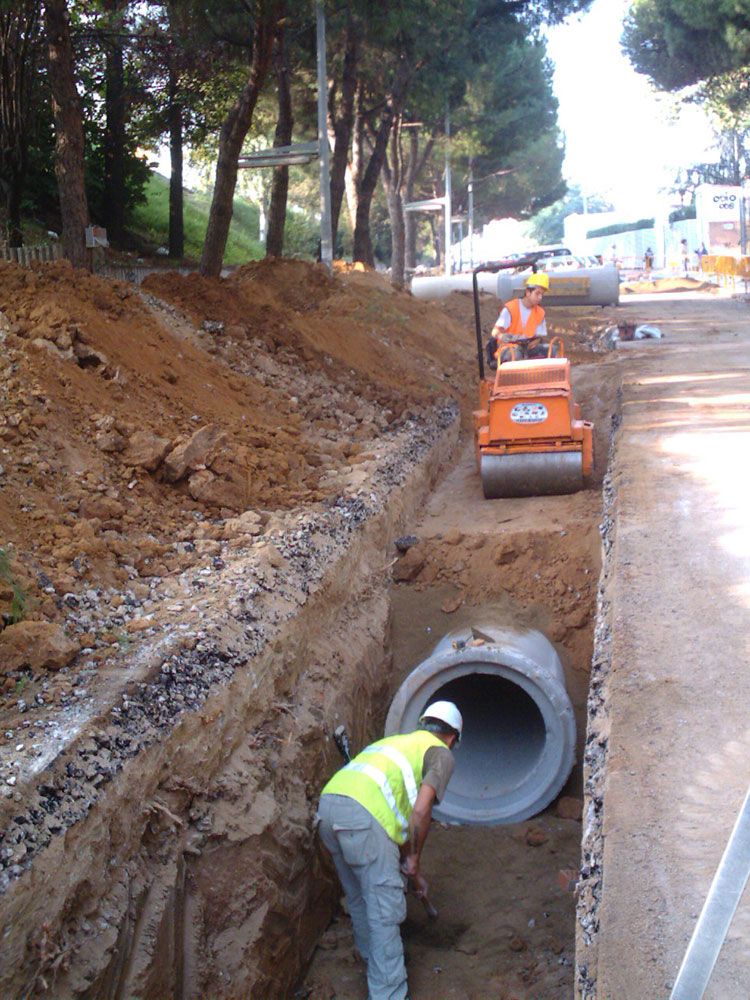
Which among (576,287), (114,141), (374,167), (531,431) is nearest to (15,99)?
(114,141)

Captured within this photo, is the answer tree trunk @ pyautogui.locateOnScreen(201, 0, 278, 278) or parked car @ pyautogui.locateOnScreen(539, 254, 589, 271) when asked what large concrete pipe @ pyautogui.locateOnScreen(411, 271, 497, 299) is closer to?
parked car @ pyautogui.locateOnScreen(539, 254, 589, 271)

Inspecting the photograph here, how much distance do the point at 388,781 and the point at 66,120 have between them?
8.87 meters

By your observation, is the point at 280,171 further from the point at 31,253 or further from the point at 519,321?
the point at 519,321

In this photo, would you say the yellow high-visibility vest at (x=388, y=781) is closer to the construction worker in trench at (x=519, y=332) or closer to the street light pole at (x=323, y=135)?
the construction worker in trench at (x=519, y=332)

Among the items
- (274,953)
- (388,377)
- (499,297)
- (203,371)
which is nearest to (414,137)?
(499,297)

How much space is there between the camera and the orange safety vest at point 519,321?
10102 mm

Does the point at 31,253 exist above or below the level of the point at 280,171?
below

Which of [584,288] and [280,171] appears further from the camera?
[584,288]

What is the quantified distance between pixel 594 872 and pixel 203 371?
710 centimetres

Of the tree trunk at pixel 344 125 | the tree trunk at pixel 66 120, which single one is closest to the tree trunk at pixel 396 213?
the tree trunk at pixel 344 125

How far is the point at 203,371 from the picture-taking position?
10117 mm

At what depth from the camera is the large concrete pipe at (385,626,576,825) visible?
718cm

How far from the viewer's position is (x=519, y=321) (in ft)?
33.6

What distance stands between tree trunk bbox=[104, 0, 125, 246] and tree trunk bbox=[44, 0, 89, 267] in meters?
9.34
